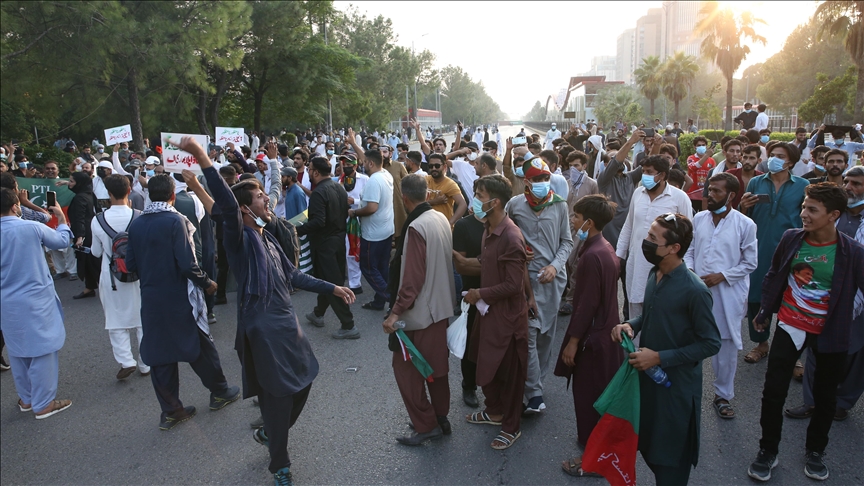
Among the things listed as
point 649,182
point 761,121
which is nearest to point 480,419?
point 649,182

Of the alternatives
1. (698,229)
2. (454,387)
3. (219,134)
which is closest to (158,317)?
(454,387)

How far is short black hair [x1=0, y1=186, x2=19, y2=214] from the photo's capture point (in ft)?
13.4

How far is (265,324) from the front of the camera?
11.0 feet

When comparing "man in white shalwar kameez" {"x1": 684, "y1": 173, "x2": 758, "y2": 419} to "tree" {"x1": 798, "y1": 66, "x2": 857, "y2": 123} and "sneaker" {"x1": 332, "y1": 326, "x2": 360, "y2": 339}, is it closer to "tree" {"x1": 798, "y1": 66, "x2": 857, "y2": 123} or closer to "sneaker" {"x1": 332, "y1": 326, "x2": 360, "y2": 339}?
"sneaker" {"x1": 332, "y1": 326, "x2": 360, "y2": 339}

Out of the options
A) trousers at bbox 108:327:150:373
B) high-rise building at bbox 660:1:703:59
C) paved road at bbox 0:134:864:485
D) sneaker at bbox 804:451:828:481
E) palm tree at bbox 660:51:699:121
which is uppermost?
high-rise building at bbox 660:1:703:59

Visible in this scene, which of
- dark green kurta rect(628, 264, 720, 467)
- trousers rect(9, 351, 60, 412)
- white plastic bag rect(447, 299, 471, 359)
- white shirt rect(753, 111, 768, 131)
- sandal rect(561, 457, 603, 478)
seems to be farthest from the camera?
white shirt rect(753, 111, 768, 131)

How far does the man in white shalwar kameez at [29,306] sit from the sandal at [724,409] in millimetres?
5097

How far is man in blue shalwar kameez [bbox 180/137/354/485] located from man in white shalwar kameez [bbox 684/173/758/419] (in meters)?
3.02

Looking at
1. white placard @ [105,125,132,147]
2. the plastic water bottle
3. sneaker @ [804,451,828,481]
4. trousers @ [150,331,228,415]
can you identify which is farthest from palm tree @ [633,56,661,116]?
the plastic water bottle

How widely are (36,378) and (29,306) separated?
2.02ft

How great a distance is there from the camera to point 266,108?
33.1m

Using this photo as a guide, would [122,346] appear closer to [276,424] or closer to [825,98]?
[276,424]

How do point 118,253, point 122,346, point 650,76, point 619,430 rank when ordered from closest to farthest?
point 619,430 < point 118,253 < point 122,346 < point 650,76

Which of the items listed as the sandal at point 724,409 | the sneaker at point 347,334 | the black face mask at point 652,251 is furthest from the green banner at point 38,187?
the sandal at point 724,409
